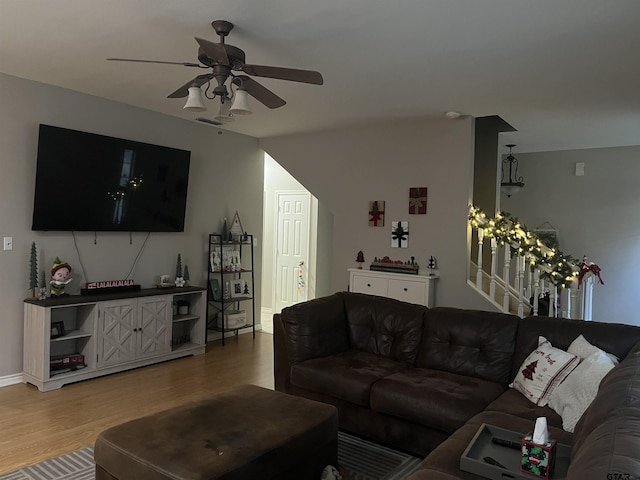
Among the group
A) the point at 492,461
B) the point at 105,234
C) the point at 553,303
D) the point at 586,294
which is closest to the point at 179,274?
the point at 105,234

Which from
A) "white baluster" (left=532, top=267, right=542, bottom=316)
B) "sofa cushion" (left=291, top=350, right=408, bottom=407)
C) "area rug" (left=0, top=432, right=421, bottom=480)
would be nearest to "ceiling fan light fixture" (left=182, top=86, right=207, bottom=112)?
"sofa cushion" (left=291, top=350, right=408, bottom=407)

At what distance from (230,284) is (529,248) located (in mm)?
3575

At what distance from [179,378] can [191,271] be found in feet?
5.10

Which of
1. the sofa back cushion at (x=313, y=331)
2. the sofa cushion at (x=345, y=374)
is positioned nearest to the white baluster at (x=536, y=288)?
the sofa cushion at (x=345, y=374)

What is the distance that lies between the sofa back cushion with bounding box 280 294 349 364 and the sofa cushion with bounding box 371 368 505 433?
2.20 ft

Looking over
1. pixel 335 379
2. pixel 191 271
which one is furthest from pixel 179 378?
pixel 335 379

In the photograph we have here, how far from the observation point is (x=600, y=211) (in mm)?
6703

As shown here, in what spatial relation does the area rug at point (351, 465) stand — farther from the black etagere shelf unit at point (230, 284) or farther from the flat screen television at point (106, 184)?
the black etagere shelf unit at point (230, 284)

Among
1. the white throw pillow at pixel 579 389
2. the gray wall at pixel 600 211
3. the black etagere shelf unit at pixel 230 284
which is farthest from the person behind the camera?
the gray wall at pixel 600 211

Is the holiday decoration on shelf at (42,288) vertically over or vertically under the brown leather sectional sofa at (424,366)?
over

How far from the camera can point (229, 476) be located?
1.98 metres

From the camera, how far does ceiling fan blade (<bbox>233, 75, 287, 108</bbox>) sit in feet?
9.35

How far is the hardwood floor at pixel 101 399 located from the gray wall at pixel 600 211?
464 cm

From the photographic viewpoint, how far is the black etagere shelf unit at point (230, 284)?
597 cm
